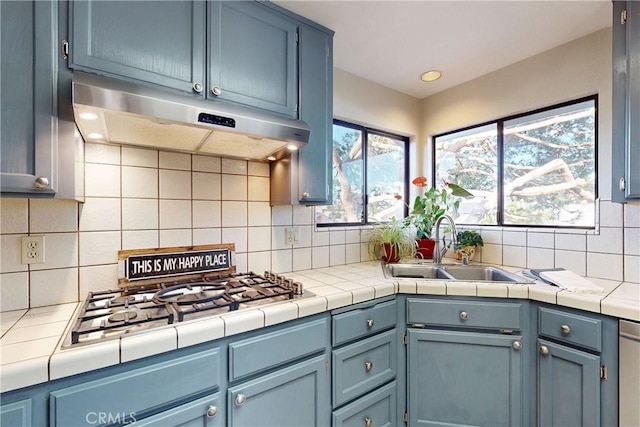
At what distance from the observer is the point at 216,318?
1.03 metres

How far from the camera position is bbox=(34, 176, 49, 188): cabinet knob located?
923mm

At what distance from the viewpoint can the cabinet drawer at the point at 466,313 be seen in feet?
4.75

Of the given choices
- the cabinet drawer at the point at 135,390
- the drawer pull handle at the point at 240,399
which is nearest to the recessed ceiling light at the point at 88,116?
the cabinet drawer at the point at 135,390

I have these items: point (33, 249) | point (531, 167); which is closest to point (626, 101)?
point (531, 167)

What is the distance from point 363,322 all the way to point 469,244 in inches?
46.5

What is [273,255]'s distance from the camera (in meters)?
1.80

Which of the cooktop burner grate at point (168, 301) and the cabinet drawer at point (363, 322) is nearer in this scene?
the cooktop burner grate at point (168, 301)

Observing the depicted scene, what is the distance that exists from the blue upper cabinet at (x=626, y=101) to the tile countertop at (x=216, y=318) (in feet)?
1.72

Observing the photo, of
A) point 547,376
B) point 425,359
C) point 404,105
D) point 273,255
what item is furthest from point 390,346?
point 404,105

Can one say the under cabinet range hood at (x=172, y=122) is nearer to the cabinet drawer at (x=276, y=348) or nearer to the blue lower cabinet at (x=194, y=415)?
the cabinet drawer at (x=276, y=348)

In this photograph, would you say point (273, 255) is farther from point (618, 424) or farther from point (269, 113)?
point (618, 424)

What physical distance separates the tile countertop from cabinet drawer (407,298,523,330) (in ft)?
0.18

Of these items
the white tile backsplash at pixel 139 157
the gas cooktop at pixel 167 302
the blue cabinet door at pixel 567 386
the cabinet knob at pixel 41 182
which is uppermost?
the white tile backsplash at pixel 139 157

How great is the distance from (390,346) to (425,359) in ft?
0.67
